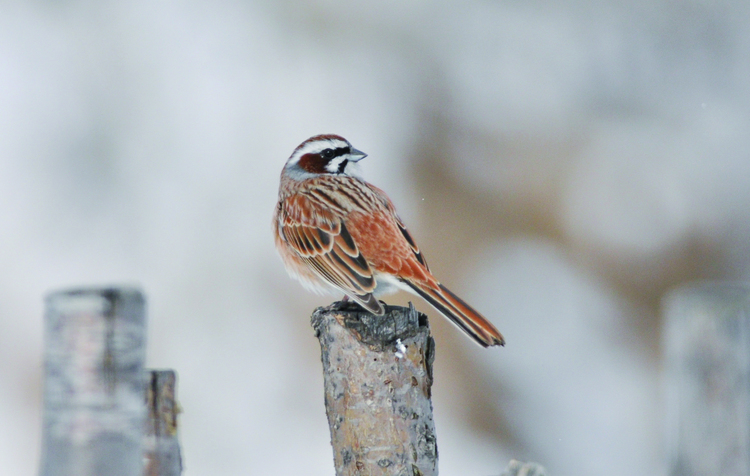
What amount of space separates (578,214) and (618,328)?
1.29 metres

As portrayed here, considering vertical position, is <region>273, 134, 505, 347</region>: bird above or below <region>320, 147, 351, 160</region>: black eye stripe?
below

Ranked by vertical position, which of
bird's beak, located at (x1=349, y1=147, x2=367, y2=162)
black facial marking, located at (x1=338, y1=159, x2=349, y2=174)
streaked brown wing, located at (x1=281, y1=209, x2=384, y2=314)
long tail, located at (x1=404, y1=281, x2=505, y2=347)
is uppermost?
bird's beak, located at (x1=349, y1=147, x2=367, y2=162)

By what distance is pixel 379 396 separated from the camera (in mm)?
2842

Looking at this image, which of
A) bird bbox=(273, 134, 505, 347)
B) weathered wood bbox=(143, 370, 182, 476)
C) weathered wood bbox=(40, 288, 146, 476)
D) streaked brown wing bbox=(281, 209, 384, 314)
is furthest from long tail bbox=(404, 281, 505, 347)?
weathered wood bbox=(40, 288, 146, 476)

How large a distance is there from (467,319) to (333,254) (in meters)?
0.91

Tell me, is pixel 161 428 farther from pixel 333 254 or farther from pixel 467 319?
pixel 333 254

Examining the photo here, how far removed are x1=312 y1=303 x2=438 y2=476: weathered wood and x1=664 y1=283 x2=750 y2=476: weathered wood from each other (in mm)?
912

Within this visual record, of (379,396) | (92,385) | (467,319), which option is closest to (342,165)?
(467,319)

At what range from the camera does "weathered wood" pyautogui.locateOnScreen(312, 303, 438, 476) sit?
2.80 m

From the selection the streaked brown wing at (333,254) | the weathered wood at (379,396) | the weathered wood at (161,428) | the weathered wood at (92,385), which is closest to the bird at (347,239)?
the streaked brown wing at (333,254)

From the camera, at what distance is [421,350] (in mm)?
2939

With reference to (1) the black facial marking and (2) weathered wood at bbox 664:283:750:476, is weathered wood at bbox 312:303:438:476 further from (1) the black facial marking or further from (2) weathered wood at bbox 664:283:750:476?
(1) the black facial marking

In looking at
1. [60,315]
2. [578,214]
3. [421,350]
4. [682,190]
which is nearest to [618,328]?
[578,214]

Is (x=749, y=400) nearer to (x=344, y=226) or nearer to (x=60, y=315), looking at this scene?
(x=60, y=315)
